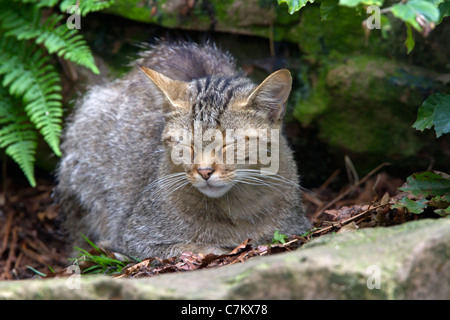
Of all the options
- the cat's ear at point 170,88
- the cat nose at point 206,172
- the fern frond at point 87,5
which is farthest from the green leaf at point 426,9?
the fern frond at point 87,5

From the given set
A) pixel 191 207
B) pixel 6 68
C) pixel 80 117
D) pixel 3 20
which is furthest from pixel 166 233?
pixel 3 20

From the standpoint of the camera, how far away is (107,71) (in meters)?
6.49

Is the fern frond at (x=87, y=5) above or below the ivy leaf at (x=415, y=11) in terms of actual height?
above

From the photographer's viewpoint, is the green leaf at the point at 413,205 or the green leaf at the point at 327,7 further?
the green leaf at the point at 327,7

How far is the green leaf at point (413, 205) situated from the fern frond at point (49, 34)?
10.8 ft

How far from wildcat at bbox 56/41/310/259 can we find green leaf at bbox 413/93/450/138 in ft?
3.33

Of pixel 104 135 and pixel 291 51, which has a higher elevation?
pixel 291 51

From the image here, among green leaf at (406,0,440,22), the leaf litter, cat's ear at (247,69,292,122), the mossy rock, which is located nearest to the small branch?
the leaf litter

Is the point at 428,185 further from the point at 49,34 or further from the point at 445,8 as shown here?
the point at 49,34

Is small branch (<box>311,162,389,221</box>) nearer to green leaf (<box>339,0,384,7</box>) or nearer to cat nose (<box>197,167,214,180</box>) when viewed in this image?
cat nose (<box>197,167,214,180</box>)

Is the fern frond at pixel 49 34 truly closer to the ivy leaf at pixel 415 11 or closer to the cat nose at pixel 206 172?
the cat nose at pixel 206 172

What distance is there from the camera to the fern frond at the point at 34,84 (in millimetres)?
5641
